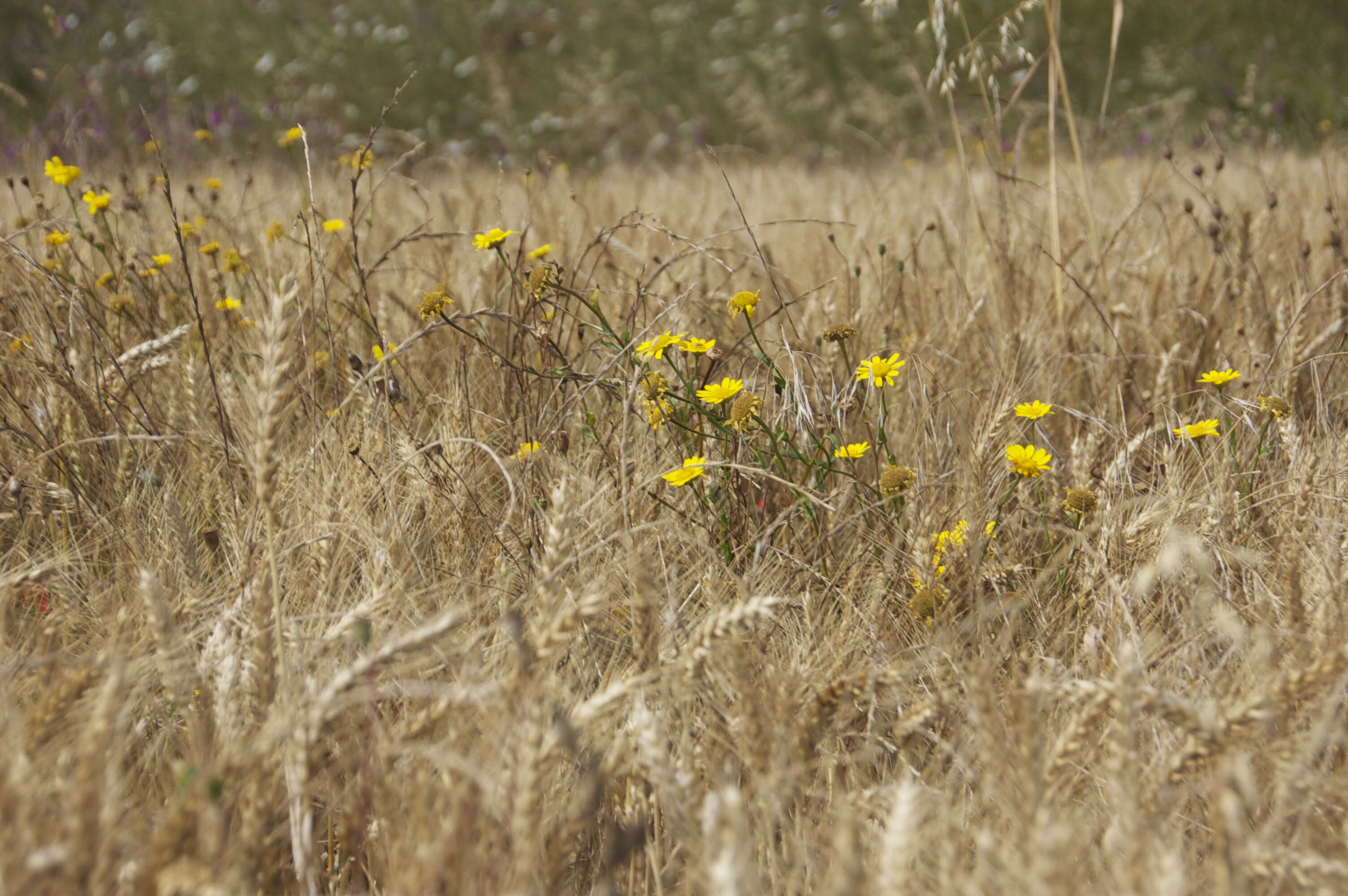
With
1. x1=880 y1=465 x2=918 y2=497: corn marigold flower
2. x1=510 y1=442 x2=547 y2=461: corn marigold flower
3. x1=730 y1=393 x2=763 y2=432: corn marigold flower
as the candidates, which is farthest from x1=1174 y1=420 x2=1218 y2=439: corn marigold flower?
x1=510 y1=442 x2=547 y2=461: corn marigold flower

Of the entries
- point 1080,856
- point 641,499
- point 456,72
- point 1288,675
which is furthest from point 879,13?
point 456,72

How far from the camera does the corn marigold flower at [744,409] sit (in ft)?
4.15

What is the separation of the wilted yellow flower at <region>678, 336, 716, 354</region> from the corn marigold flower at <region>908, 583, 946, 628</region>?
18.3 inches

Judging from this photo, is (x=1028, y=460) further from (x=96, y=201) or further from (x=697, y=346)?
(x=96, y=201)

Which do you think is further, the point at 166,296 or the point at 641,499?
the point at 166,296

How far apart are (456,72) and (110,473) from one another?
897 cm

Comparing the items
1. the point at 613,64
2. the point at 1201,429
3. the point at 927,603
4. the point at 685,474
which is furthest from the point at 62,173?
the point at 613,64

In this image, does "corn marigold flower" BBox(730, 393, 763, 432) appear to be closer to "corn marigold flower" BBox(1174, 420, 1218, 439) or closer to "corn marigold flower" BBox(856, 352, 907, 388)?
"corn marigold flower" BBox(856, 352, 907, 388)

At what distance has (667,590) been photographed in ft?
3.93

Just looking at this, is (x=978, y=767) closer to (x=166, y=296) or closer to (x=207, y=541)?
(x=207, y=541)

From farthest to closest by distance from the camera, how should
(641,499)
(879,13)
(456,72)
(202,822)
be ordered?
(456,72) → (879,13) → (641,499) → (202,822)

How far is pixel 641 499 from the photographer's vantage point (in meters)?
1.45

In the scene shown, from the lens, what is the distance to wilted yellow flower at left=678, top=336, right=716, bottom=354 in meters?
1.33

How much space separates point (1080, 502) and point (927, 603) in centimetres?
29
